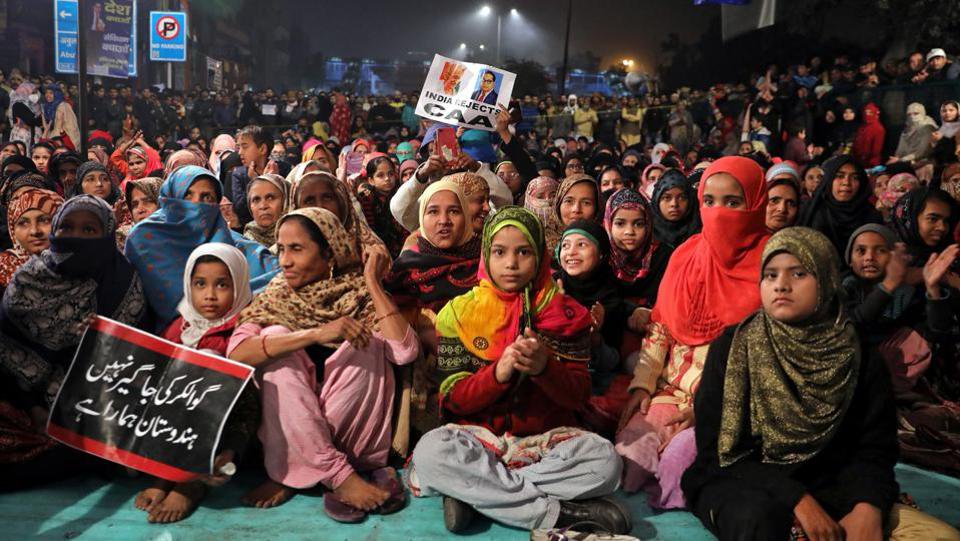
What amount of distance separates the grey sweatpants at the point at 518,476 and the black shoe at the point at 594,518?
0.03 meters

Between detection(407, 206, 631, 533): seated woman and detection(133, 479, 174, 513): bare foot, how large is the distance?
3.15 feet

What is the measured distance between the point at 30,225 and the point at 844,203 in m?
5.02

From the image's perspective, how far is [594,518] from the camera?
2.96 m

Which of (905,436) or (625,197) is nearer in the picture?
(905,436)

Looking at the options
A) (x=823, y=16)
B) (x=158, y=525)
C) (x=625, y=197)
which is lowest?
(x=158, y=525)

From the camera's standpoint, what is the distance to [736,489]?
2701 millimetres

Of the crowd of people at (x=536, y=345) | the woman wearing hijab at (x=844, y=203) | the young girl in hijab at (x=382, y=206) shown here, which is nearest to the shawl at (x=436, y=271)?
the crowd of people at (x=536, y=345)

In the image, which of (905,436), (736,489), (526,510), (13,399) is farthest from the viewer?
(905,436)

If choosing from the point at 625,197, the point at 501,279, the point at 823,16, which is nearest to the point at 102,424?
the point at 501,279

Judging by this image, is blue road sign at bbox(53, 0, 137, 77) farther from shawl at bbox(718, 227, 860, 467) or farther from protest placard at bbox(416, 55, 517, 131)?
shawl at bbox(718, 227, 860, 467)

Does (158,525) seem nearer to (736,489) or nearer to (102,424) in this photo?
(102,424)

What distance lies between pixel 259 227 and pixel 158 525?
2.38 metres

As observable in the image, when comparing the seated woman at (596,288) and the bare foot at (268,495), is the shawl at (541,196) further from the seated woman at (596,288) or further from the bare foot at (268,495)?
the bare foot at (268,495)

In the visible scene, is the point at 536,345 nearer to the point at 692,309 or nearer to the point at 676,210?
the point at 692,309
